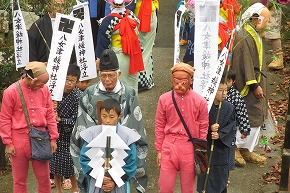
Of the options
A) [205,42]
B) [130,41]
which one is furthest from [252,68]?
[130,41]

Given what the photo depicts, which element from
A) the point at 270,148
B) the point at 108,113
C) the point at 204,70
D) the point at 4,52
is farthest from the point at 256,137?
the point at 4,52

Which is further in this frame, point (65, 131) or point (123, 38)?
point (123, 38)

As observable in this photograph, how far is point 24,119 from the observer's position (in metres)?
6.88

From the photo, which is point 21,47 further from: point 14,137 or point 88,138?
point 88,138

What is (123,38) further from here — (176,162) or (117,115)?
(117,115)

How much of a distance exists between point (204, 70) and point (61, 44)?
1.69 m

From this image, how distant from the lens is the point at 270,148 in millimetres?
9344

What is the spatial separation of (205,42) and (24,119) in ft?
7.29

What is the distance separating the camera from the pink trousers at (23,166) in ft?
22.7

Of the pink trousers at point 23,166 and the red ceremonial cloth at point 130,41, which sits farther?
the red ceremonial cloth at point 130,41

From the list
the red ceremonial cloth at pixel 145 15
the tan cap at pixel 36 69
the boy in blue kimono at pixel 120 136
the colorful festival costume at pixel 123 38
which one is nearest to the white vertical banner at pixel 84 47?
the colorful festival costume at pixel 123 38

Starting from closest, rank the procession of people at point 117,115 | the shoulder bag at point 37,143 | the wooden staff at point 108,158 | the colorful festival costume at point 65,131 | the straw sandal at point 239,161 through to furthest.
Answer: the wooden staff at point 108,158
the procession of people at point 117,115
the shoulder bag at point 37,143
the colorful festival costume at point 65,131
the straw sandal at point 239,161

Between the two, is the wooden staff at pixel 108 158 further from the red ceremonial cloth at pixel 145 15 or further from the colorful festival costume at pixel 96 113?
Result: the red ceremonial cloth at pixel 145 15

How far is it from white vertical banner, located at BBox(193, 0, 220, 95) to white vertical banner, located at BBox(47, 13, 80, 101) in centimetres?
143
